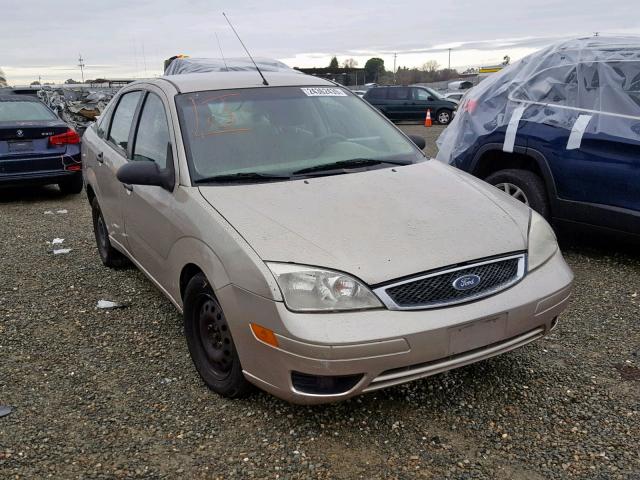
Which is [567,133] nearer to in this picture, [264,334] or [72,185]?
[264,334]

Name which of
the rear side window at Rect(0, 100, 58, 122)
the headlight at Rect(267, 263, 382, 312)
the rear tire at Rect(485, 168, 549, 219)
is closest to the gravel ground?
the headlight at Rect(267, 263, 382, 312)

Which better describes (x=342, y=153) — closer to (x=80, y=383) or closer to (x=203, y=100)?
(x=203, y=100)

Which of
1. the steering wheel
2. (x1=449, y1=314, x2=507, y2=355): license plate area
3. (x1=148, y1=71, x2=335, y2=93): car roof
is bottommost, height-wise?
(x1=449, y1=314, x2=507, y2=355): license plate area

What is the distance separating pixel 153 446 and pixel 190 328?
0.69m

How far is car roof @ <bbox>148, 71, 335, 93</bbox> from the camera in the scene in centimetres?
385

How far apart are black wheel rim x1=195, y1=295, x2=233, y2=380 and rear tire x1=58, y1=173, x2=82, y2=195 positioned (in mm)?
6190

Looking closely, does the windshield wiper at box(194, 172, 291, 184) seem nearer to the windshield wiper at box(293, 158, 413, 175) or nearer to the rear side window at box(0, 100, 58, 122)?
the windshield wiper at box(293, 158, 413, 175)

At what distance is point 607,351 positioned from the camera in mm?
3531

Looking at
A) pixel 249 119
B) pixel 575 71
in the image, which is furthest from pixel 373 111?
pixel 575 71

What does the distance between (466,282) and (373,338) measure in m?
0.52

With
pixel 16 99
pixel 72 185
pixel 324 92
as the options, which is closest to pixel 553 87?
pixel 324 92

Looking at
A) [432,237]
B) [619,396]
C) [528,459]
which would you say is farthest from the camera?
[619,396]

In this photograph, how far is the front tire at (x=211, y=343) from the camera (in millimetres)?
2928

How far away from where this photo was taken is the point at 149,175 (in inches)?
131
